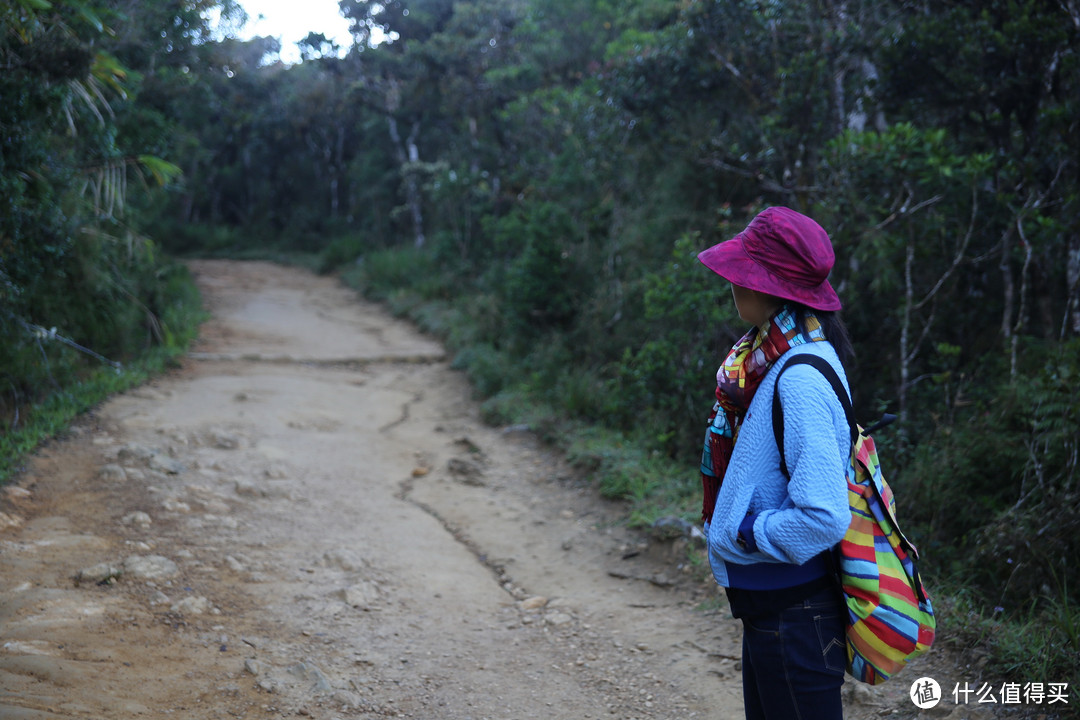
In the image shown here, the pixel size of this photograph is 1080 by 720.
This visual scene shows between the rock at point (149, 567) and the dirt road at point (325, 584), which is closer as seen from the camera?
the dirt road at point (325, 584)

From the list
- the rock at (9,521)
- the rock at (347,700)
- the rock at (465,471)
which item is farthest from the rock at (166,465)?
the rock at (347,700)

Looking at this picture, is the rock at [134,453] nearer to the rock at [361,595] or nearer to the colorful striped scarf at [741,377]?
the rock at [361,595]

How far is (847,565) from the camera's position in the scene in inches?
66.8

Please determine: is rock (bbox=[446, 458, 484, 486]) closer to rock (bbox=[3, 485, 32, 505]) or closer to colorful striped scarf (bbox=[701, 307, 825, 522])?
rock (bbox=[3, 485, 32, 505])

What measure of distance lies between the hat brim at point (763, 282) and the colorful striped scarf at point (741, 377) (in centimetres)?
4

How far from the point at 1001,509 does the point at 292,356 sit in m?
8.27

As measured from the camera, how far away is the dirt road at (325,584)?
305 centimetres

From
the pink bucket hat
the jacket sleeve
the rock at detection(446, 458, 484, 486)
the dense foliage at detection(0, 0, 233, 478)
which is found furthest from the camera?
the rock at detection(446, 458, 484, 486)

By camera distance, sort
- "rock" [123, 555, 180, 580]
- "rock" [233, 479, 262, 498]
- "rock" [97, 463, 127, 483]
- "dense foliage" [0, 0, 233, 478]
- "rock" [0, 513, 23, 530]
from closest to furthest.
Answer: "rock" [123, 555, 180, 580] < "rock" [0, 513, 23, 530] < "rock" [97, 463, 127, 483] < "rock" [233, 479, 262, 498] < "dense foliage" [0, 0, 233, 478]

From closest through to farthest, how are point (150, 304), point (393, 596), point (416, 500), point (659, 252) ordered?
1. point (393, 596)
2. point (416, 500)
3. point (659, 252)
4. point (150, 304)

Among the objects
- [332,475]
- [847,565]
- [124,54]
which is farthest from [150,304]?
[847,565]

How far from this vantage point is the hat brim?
1.80 m

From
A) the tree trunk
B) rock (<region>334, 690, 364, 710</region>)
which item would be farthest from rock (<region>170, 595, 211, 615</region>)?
the tree trunk

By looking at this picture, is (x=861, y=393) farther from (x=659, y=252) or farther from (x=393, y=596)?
(x=393, y=596)
